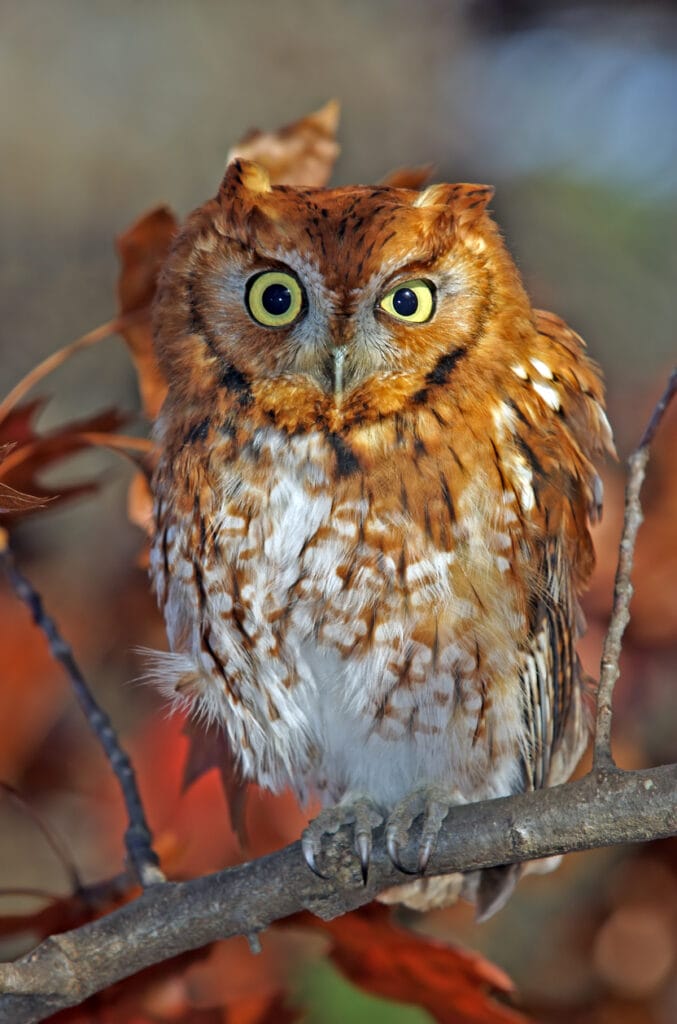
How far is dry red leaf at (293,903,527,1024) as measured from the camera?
2.93 ft

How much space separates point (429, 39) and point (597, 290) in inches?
21.2

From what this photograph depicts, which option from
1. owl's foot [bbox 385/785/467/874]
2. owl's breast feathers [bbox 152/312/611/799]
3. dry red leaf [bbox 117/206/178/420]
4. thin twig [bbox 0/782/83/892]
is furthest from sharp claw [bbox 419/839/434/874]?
dry red leaf [bbox 117/206/178/420]

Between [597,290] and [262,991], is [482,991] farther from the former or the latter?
[597,290]

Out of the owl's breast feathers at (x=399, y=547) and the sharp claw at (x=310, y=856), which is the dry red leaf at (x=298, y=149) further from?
the sharp claw at (x=310, y=856)

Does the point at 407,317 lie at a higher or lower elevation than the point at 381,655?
higher

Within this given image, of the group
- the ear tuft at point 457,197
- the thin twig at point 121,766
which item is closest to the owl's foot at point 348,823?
the thin twig at point 121,766

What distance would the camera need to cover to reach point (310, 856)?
2.70 ft

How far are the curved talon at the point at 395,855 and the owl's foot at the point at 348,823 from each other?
0.03 m

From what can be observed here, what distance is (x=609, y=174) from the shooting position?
1758 mm

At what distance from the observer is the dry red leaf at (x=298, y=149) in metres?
0.93

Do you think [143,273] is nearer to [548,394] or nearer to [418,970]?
[548,394]

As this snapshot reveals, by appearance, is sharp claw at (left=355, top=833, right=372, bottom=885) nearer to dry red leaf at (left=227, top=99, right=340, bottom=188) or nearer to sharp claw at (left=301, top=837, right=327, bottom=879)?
sharp claw at (left=301, top=837, right=327, bottom=879)

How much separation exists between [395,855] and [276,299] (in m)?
0.43

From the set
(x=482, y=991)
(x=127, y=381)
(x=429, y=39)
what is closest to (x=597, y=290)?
(x=429, y=39)
